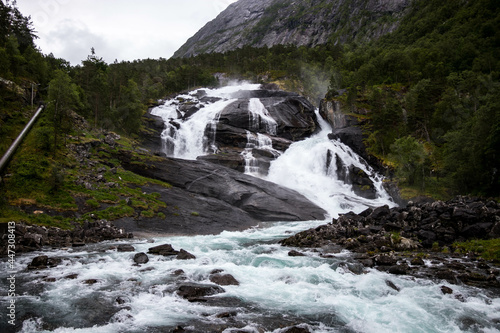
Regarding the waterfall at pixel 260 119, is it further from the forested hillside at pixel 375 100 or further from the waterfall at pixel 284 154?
the forested hillside at pixel 375 100

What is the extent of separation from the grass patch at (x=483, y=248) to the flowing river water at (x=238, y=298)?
227 inches

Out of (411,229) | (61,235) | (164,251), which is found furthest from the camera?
(411,229)

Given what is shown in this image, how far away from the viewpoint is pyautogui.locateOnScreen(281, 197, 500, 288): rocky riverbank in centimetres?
1401

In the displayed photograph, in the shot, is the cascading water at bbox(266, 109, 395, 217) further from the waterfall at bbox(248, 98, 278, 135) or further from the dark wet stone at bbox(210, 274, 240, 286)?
the dark wet stone at bbox(210, 274, 240, 286)

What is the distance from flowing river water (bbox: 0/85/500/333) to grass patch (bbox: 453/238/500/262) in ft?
18.9

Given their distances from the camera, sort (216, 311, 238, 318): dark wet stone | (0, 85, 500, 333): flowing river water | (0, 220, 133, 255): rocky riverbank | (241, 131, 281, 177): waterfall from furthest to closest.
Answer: (241, 131, 281, 177): waterfall < (0, 220, 133, 255): rocky riverbank < (216, 311, 238, 318): dark wet stone < (0, 85, 500, 333): flowing river water

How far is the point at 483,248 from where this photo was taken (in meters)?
16.8

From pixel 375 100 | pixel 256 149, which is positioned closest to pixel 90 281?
pixel 256 149

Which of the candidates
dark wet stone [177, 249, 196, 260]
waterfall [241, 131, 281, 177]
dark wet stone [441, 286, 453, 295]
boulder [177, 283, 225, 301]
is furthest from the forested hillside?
dark wet stone [441, 286, 453, 295]

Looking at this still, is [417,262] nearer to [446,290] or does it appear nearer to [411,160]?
[446,290]

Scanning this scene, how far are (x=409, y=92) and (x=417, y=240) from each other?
50.7 meters

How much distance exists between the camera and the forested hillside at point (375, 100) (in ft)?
99.5

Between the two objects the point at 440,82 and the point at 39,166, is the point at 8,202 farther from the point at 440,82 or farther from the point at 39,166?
the point at 440,82

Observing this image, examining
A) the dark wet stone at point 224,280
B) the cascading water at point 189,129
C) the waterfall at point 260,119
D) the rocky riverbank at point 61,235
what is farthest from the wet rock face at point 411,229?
the waterfall at point 260,119
